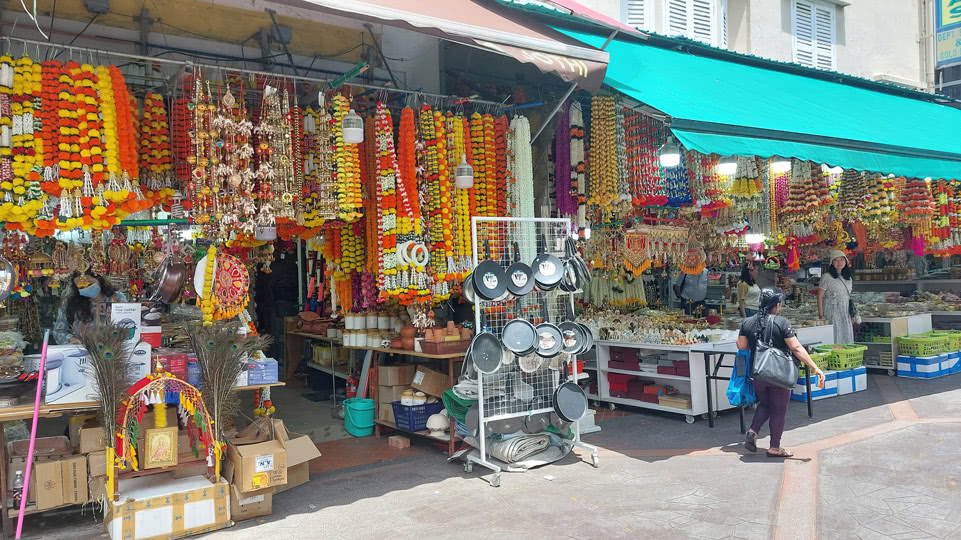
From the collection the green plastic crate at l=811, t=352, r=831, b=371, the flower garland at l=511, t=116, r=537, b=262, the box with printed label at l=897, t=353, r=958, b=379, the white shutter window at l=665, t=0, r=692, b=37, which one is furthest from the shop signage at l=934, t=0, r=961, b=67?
the flower garland at l=511, t=116, r=537, b=262

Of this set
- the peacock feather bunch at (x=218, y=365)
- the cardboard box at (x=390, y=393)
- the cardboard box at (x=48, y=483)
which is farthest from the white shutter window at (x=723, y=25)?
the cardboard box at (x=48, y=483)

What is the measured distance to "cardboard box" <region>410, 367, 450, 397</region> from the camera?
6.38 m

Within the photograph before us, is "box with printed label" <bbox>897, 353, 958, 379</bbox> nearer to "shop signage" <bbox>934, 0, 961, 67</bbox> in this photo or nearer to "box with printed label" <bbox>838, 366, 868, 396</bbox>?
"box with printed label" <bbox>838, 366, 868, 396</bbox>

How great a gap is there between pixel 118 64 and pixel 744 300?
29.1 feet

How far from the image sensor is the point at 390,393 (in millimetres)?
6602

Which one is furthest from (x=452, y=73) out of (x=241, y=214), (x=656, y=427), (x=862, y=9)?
(x=862, y=9)

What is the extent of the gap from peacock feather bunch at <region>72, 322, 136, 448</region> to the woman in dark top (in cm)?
459

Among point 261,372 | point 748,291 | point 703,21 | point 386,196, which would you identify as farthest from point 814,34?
point 261,372

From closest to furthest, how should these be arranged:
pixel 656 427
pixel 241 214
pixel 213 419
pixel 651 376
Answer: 1. pixel 213 419
2. pixel 241 214
3. pixel 656 427
4. pixel 651 376

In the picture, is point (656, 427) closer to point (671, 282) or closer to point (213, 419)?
point (213, 419)

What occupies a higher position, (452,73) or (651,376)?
(452,73)

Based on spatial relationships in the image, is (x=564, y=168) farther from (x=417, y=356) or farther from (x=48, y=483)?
(x=48, y=483)

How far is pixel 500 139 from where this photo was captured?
6512mm

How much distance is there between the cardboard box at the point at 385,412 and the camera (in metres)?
6.60
